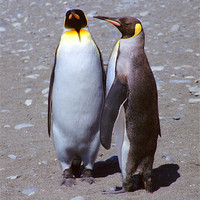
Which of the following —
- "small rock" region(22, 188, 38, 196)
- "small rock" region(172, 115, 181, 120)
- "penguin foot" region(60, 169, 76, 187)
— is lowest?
"small rock" region(172, 115, 181, 120)

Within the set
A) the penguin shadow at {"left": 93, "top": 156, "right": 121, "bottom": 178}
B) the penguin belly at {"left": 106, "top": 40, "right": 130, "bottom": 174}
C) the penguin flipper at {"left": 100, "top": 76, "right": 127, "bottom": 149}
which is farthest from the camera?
the penguin shadow at {"left": 93, "top": 156, "right": 121, "bottom": 178}

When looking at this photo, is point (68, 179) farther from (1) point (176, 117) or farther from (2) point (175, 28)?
(2) point (175, 28)

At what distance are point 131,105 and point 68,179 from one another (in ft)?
3.00

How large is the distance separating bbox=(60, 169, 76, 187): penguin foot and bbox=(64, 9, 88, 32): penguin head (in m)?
1.15

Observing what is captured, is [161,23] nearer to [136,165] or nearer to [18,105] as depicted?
[18,105]

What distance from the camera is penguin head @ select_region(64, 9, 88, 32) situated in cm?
324

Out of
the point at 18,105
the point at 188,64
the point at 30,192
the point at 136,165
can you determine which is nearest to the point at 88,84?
the point at 136,165

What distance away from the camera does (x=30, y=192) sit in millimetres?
3184

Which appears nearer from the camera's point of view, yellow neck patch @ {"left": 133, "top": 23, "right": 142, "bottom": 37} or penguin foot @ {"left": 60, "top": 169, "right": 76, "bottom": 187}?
yellow neck patch @ {"left": 133, "top": 23, "right": 142, "bottom": 37}

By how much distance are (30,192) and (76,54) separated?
1112 millimetres

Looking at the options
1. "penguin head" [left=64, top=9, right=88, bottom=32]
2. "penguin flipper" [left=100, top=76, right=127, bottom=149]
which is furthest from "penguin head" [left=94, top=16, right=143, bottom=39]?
"penguin head" [left=64, top=9, right=88, bottom=32]

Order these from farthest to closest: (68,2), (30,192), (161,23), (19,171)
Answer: (68,2) < (161,23) < (19,171) < (30,192)

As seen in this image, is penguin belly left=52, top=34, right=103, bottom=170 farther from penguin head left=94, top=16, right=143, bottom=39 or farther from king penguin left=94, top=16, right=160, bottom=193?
penguin head left=94, top=16, right=143, bottom=39

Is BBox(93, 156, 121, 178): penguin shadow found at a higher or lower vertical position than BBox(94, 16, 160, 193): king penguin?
lower
